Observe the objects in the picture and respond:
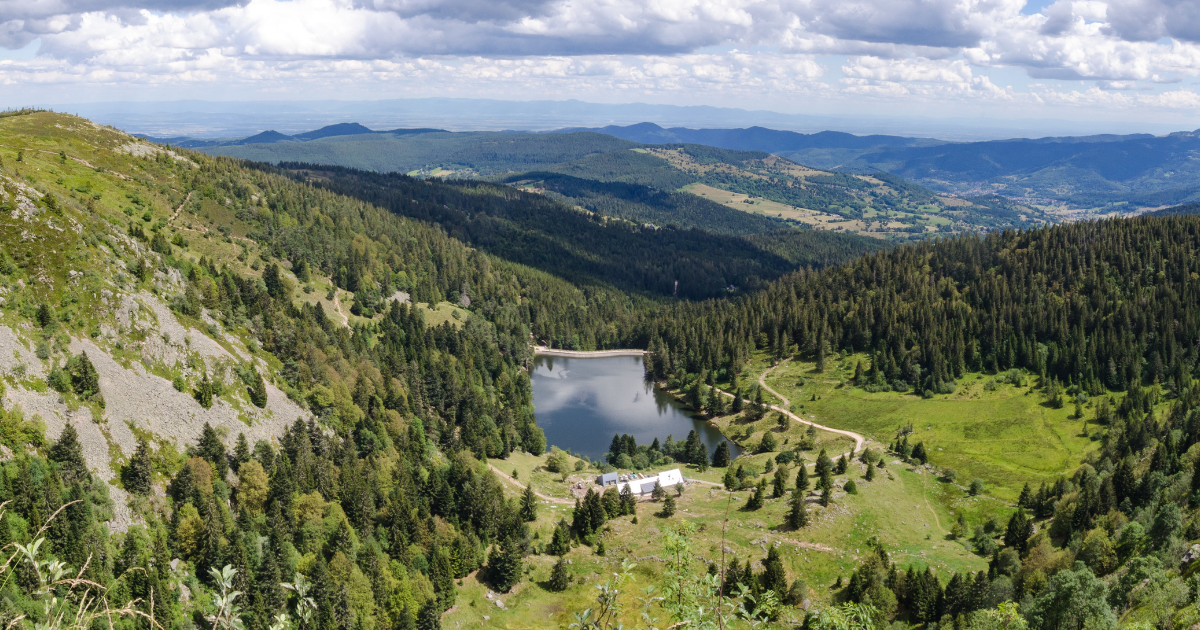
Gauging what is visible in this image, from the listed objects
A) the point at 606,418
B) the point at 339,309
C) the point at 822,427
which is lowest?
the point at 606,418

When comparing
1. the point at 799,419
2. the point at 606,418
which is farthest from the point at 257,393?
the point at 799,419

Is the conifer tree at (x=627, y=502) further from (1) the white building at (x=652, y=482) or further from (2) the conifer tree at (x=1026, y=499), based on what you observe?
(2) the conifer tree at (x=1026, y=499)

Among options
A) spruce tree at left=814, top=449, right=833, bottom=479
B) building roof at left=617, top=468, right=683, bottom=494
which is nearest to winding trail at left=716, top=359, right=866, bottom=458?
spruce tree at left=814, top=449, right=833, bottom=479

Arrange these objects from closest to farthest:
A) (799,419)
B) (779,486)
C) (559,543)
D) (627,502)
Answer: (559,543) → (627,502) → (779,486) → (799,419)

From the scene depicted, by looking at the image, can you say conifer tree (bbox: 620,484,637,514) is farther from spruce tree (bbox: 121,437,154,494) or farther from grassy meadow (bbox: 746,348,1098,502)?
spruce tree (bbox: 121,437,154,494)

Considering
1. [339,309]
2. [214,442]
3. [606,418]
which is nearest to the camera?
[214,442]

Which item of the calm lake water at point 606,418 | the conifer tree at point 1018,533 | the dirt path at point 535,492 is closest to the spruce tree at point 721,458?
the calm lake water at point 606,418

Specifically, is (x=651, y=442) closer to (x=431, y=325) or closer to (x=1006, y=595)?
(x=431, y=325)

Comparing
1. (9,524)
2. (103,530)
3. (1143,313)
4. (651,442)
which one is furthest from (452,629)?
(1143,313)

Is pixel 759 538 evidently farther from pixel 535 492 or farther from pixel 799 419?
pixel 799 419
